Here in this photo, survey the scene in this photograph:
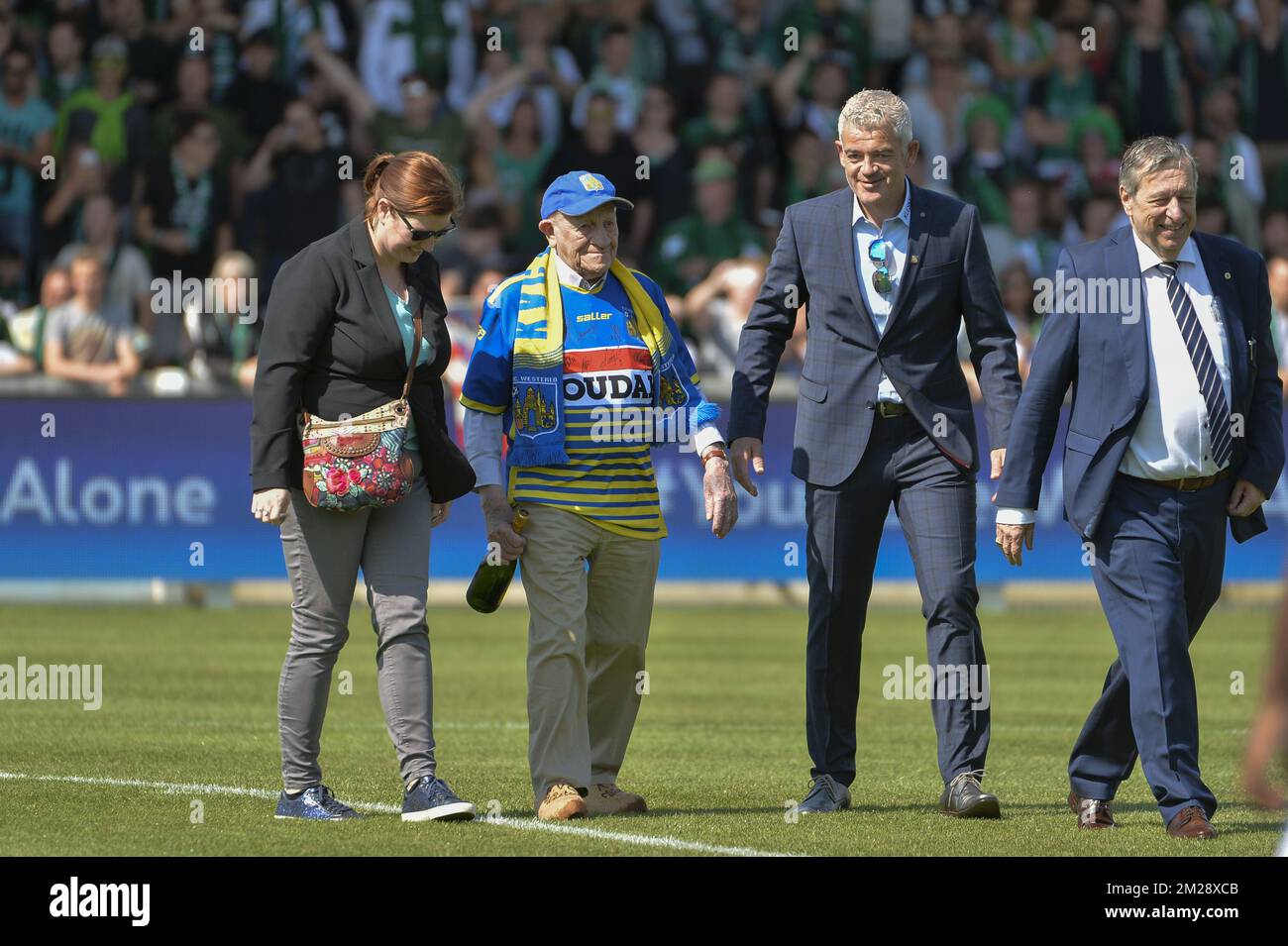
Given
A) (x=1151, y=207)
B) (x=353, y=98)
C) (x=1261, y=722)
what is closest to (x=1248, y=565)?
(x=353, y=98)

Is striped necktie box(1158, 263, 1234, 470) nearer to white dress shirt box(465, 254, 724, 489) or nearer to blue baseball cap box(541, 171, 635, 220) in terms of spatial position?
white dress shirt box(465, 254, 724, 489)

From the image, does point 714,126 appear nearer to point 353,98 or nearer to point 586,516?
point 353,98

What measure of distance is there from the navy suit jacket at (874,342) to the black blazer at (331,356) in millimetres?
1243

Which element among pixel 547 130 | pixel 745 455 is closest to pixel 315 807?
pixel 745 455

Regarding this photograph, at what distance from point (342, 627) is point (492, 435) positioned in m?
0.95

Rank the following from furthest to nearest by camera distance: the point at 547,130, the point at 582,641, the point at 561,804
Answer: the point at 547,130, the point at 582,641, the point at 561,804

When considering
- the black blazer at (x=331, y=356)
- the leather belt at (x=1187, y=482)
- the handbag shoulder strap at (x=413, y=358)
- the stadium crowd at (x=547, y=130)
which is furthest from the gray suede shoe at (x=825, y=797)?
the stadium crowd at (x=547, y=130)

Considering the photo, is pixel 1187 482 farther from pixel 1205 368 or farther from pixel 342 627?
pixel 342 627

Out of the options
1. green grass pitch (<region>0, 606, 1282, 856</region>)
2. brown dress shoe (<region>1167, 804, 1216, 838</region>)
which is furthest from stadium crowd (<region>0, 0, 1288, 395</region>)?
brown dress shoe (<region>1167, 804, 1216, 838</region>)

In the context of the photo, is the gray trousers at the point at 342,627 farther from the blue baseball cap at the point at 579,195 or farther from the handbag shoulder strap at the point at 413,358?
the blue baseball cap at the point at 579,195

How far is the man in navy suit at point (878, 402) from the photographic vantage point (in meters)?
8.36

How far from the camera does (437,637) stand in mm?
15500

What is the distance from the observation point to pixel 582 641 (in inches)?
322

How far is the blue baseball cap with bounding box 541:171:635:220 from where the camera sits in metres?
8.20
